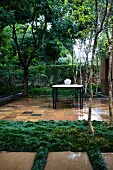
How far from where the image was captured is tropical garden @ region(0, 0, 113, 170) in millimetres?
2223

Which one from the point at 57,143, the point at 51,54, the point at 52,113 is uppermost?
the point at 51,54

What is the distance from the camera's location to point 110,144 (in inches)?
85.8

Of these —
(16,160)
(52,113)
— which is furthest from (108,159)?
(52,113)

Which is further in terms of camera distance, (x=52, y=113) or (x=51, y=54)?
(x=51, y=54)

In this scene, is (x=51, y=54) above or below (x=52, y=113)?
above

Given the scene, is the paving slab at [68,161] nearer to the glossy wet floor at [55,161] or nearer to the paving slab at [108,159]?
the glossy wet floor at [55,161]

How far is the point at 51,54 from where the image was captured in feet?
32.6

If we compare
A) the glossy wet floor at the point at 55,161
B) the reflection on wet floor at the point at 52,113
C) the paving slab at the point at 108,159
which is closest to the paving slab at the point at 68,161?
the glossy wet floor at the point at 55,161

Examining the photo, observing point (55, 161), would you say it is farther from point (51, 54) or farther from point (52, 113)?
point (51, 54)

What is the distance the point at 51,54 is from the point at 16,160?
8.20 metres

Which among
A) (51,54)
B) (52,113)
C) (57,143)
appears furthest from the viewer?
(51,54)

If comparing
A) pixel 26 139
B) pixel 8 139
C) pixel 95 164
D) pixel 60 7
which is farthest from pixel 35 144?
pixel 60 7

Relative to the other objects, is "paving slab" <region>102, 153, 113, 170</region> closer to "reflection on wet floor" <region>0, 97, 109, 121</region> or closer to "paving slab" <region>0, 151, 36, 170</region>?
"paving slab" <region>0, 151, 36, 170</region>

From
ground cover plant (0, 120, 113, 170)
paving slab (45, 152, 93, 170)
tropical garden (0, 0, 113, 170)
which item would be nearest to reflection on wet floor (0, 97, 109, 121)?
tropical garden (0, 0, 113, 170)
